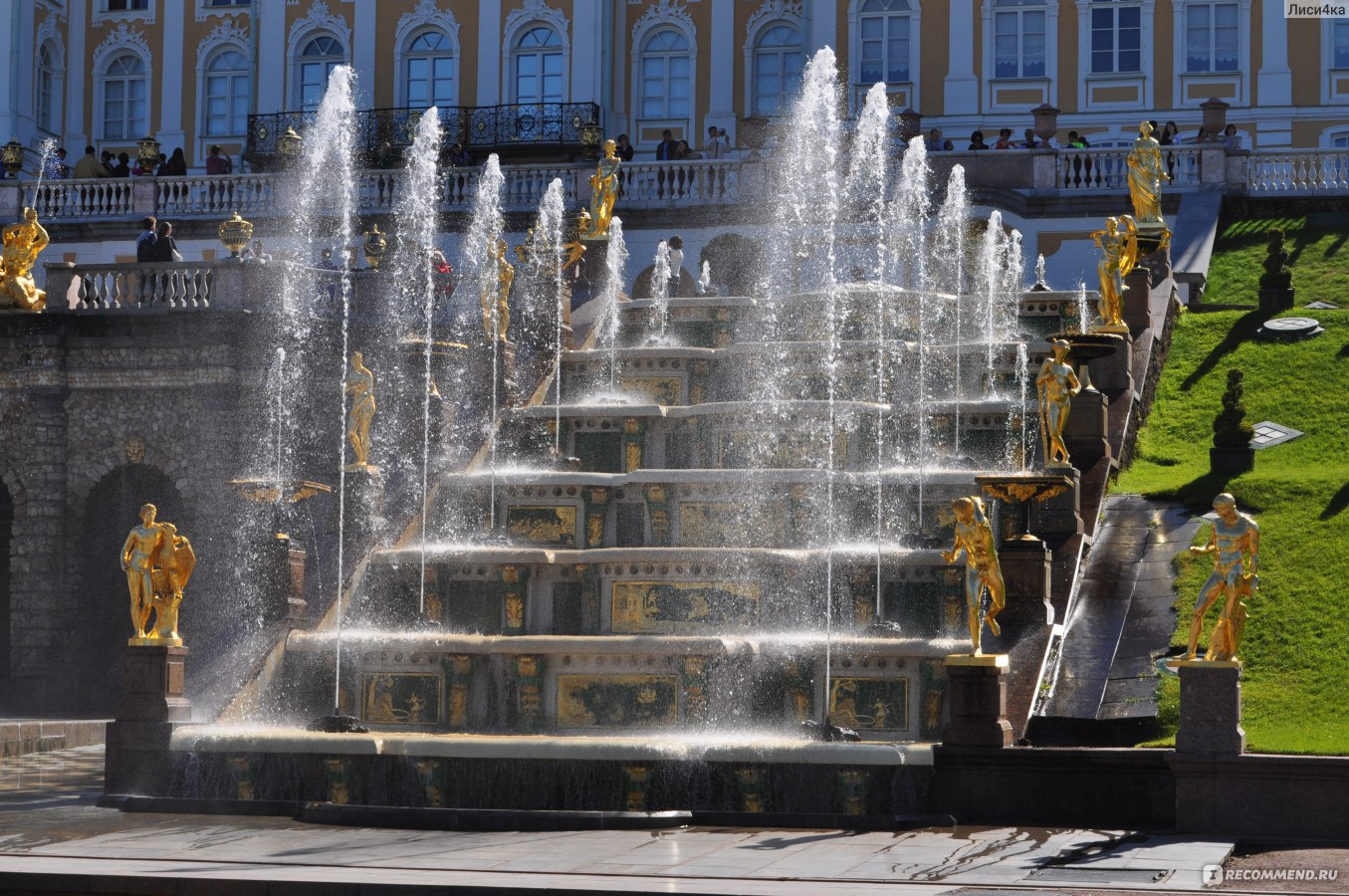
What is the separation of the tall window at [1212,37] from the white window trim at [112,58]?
Result: 2705 cm

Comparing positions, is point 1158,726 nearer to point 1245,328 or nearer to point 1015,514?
point 1015,514

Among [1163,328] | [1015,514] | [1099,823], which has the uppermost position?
[1163,328]

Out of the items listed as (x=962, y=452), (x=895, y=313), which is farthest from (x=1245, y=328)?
(x=962, y=452)

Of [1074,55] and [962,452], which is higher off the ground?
[1074,55]

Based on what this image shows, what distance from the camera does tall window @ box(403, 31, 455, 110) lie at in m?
54.5

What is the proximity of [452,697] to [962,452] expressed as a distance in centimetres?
791

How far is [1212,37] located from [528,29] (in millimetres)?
17013

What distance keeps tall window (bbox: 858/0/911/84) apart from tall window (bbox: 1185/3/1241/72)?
6816 millimetres

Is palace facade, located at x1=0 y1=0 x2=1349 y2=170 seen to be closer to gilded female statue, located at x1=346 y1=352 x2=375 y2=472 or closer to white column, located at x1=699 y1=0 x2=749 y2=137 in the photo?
white column, located at x1=699 y1=0 x2=749 y2=137

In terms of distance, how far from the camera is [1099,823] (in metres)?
16.4

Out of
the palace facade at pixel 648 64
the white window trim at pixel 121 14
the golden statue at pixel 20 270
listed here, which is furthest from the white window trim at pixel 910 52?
the golden statue at pixel 20 270

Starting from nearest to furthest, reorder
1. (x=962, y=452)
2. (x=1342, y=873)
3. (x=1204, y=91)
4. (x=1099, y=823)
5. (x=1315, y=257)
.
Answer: (x=1342, y=873) < (x=1099, y=823) < (x=962, y=452) < (x=1315, y=257) < (x=1204, y=91)

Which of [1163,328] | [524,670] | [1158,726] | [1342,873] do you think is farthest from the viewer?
[1163,328]

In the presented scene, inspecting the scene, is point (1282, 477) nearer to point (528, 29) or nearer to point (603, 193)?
point (603, 193)
